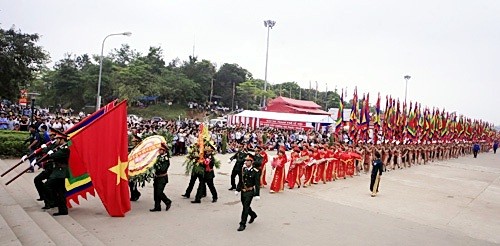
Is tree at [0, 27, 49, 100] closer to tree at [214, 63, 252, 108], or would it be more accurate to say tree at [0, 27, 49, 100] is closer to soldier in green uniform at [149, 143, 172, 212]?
soldier in green uniform at [149, 143, 172, 212]

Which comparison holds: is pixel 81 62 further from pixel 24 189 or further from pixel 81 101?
pixel 24 189

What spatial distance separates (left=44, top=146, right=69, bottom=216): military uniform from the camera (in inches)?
282

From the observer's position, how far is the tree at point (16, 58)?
66.2 feet

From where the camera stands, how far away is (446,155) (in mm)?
30797

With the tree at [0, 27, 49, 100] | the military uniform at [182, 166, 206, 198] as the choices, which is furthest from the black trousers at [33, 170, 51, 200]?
the tree at [0, 27, 49, 100]

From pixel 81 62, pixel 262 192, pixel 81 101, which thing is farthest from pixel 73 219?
pixel 81 62

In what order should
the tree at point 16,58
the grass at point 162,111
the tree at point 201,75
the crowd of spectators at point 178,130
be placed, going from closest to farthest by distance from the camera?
the crowd of spectators at point 178,130 < the tree at point 16,58 < the grass at point 162,111 < the tree at point 201,75

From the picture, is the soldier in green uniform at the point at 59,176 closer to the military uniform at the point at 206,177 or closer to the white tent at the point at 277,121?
the military uniform at the point at 206,177

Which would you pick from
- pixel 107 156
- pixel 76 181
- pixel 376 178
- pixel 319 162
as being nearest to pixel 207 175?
pixel 107 156

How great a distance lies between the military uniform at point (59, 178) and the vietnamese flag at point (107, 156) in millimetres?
263

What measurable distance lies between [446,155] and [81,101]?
41.6 metres

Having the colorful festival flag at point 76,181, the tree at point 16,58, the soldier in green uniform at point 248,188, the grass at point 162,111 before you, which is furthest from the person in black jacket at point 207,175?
the grass at point 162,111

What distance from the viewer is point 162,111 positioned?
51.9 metres

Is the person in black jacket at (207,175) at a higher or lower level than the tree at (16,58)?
lower
